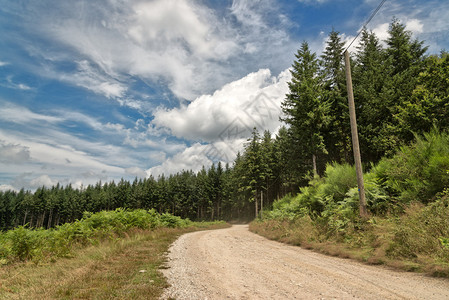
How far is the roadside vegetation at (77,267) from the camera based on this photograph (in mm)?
3871

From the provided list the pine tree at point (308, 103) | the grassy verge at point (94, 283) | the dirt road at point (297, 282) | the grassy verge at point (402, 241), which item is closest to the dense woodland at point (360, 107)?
the pine tree at point (308, 103)

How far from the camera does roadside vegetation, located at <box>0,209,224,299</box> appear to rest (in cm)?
387

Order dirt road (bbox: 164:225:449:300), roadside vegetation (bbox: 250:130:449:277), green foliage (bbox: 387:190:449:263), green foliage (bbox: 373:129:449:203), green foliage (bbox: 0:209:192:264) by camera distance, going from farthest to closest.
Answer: green foliage (bbox: 0:209:192:264)
green foliage (bbox: 373:129:449:203)
roadside vegetation (bbox: 250:130:449:277)
green foliage (bbox: 387:190:449:263)
dirt road (bbox: 164:225:449:300)

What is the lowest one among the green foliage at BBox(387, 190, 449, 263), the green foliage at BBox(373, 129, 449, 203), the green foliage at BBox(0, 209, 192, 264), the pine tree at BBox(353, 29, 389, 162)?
the green foliage at BBox(0, 209, 192, 264)

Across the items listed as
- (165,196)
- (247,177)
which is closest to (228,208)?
(165,196)

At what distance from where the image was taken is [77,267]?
5.94 m

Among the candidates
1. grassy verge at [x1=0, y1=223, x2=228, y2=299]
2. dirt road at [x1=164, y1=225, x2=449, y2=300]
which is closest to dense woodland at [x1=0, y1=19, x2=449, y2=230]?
dirt road at [x1=164, y1=225, x2=449, y2=300]

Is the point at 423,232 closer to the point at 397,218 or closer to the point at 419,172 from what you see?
the point at 397,218

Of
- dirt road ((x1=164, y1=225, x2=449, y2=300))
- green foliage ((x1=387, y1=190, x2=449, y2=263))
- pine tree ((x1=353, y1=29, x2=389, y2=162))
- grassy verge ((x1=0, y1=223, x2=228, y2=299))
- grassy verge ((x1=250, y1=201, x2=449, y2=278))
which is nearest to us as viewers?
grassy verge ((x1=0, y1=223, x2=228, y2=299))

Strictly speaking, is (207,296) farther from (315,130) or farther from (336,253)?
(315,130)

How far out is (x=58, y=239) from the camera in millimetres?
9547

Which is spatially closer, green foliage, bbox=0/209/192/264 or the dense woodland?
green foliage, bbox=0/209/192/264

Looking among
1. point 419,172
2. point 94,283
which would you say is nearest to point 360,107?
point 419,172

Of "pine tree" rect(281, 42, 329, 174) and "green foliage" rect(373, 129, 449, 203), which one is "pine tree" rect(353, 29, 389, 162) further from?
"green foliage" rect(373, 129, 449, 203)
